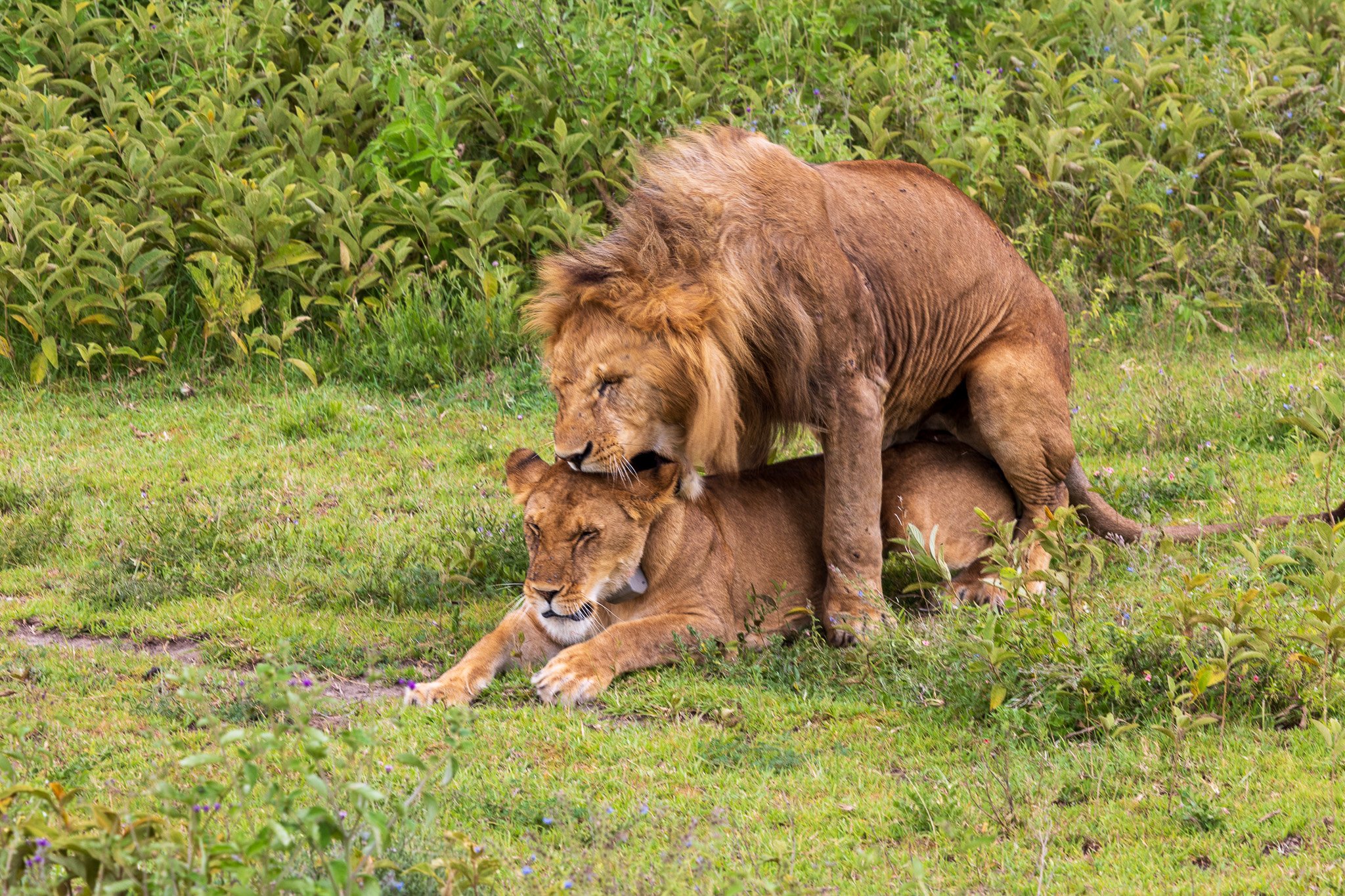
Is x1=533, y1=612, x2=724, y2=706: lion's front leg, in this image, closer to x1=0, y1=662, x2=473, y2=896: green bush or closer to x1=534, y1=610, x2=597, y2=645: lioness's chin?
x1=534, y1=610, x2=597, y2=645: lioness's chin

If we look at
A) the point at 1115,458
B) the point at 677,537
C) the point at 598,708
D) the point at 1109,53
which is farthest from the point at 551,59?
the point at 598,708

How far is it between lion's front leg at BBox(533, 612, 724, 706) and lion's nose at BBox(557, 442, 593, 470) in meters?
0.64

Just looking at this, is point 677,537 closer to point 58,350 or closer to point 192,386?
point 192,386

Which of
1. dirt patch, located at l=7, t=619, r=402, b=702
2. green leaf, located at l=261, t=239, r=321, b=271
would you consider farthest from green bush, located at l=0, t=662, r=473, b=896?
green leaf, located at l=261, t=239, r=321, b=271

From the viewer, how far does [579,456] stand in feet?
16.4

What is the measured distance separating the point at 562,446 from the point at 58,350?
5.40m

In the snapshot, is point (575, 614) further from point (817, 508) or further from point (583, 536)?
point (817, 508)

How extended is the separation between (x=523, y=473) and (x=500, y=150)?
5.08 m

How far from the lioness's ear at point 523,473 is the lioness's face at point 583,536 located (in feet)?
0.18

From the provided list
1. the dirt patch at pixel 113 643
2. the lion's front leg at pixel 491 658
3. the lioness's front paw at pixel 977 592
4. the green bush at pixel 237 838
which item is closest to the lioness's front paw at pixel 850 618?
the lioness's front paw at pixel 977 592

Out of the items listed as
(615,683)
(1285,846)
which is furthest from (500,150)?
(1285,846)

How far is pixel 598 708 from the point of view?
16.3ft

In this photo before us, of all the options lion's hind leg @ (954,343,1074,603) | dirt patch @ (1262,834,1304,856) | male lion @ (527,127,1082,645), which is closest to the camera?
dirt patch @ (1262,834,1304,856)

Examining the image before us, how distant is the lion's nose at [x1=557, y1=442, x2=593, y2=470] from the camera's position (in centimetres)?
498
